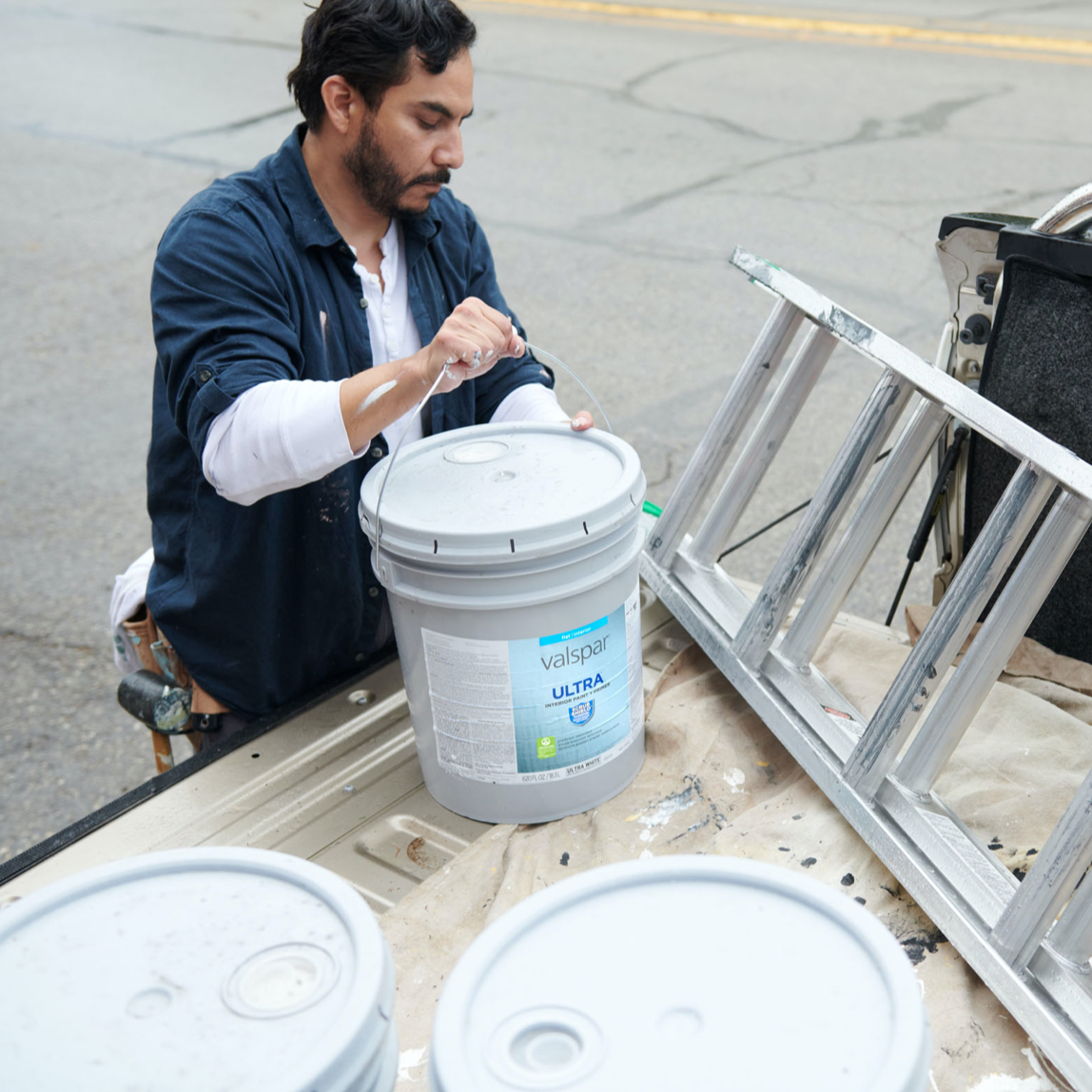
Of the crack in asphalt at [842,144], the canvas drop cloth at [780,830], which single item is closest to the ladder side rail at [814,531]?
the canvas drop cloth at [780,830]

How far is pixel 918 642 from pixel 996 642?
11 centimetres

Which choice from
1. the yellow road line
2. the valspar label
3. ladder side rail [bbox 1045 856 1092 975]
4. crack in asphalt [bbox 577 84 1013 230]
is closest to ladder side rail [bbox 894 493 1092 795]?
ladder side rail [bbox 1045 856 1092 975]

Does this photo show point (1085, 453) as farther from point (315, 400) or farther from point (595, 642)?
point (315, 400)

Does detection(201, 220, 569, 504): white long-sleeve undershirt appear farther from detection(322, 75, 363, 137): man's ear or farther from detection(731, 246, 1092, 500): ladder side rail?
detection(731, 246, 1092, 500): ladder side rail

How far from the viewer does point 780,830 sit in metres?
1.59

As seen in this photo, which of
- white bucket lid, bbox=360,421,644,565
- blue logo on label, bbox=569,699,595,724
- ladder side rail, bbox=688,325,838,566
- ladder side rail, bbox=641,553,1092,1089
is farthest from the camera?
ladder side rail, bbox=688,325,838,566

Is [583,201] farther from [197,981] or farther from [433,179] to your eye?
[197,981]

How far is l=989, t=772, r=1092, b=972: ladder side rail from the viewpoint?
1.23m

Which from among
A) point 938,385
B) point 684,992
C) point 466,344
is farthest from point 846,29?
point 684,992

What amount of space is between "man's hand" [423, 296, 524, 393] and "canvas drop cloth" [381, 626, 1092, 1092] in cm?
62

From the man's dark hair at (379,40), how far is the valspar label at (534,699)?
0.85 m

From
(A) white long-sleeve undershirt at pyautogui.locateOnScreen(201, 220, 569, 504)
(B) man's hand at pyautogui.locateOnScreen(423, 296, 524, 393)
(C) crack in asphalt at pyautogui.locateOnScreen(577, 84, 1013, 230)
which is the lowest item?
(C) crack in asphalt at pyautogui.locateOnScreen(577, 84, 1013, 230)

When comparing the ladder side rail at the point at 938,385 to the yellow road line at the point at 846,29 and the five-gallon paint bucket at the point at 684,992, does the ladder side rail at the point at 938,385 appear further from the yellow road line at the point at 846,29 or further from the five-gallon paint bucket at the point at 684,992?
the yellow road line at the point at 846,29

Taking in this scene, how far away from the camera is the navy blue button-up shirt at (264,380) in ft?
5.61
